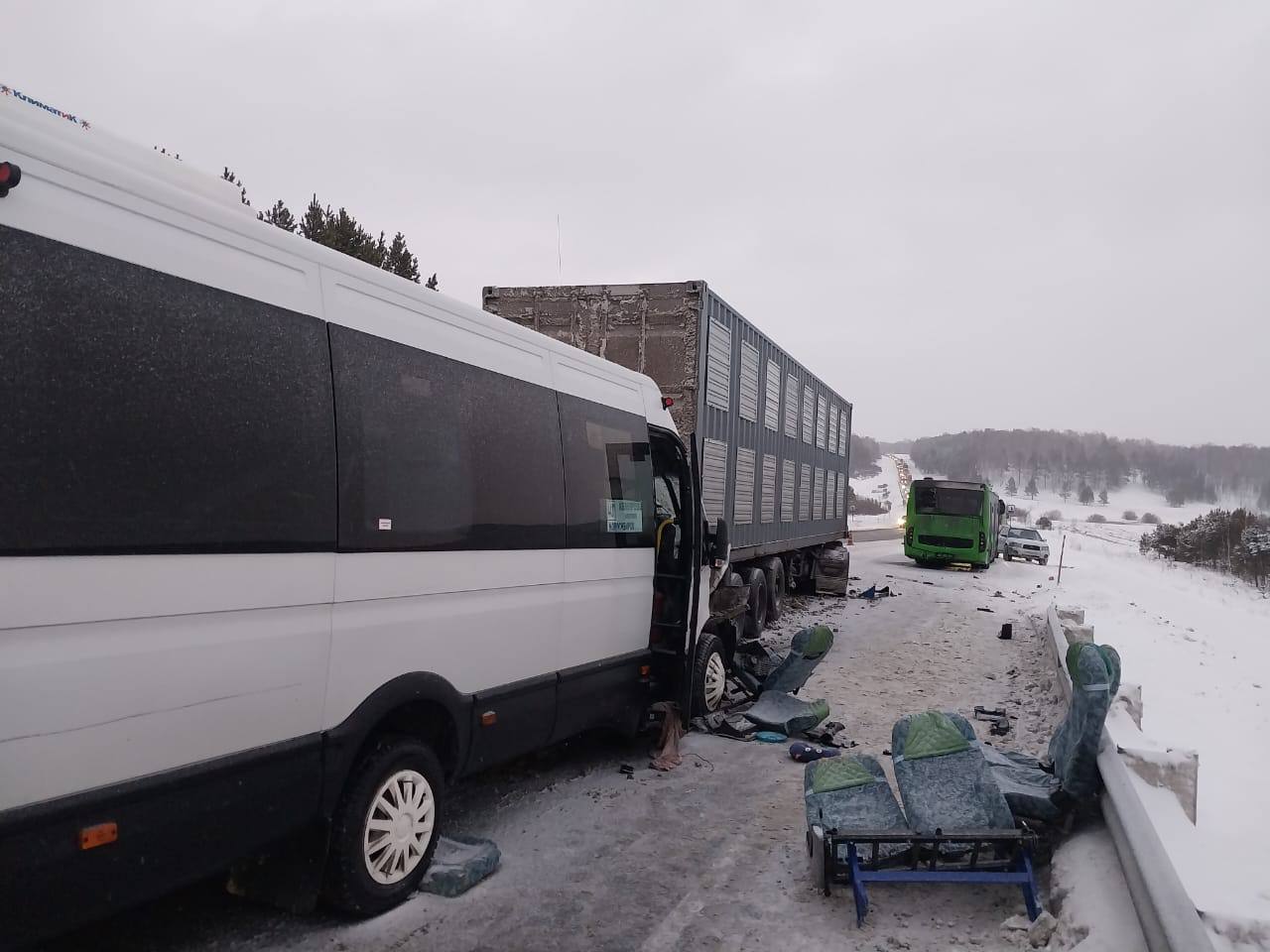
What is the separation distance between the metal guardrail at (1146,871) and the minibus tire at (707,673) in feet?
9.74

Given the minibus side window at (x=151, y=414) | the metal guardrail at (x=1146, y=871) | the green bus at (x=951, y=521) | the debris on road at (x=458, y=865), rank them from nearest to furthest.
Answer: the minibus side window at (x=151, y=414) → the metal guardrail at (x=1146, y=871) → the debris on road at (x=458, y=865) → the green bus at (x=951, y=521)

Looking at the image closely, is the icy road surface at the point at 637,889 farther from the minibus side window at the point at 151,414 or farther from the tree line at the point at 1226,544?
the tree line at the point at 1226,544

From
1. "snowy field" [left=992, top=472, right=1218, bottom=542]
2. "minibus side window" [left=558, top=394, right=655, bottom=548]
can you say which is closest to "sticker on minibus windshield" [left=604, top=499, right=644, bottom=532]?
"minibus side window" [left=558, top=394, right=655, bottom=548]

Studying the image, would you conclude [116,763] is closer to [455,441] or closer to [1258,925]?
[455,441]

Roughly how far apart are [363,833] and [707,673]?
3.94 meters

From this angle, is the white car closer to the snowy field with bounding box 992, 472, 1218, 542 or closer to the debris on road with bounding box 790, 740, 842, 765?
the debris on road with bounding box 790, 740, 842, 765

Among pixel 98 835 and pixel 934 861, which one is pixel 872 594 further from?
pixel 98 835

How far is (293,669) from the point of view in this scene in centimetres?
316

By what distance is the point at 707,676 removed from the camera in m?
7.09

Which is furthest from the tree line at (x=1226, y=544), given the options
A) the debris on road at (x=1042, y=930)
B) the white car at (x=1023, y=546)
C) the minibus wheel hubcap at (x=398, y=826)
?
the minibus wheel hubcap at (x=398, y=826)

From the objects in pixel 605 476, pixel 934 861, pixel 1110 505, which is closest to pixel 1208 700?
pixel 934 861

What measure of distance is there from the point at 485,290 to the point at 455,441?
658 cm

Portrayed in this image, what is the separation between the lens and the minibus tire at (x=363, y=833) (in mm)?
3471

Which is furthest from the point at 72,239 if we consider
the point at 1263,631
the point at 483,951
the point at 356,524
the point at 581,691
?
the point at 1263,631
